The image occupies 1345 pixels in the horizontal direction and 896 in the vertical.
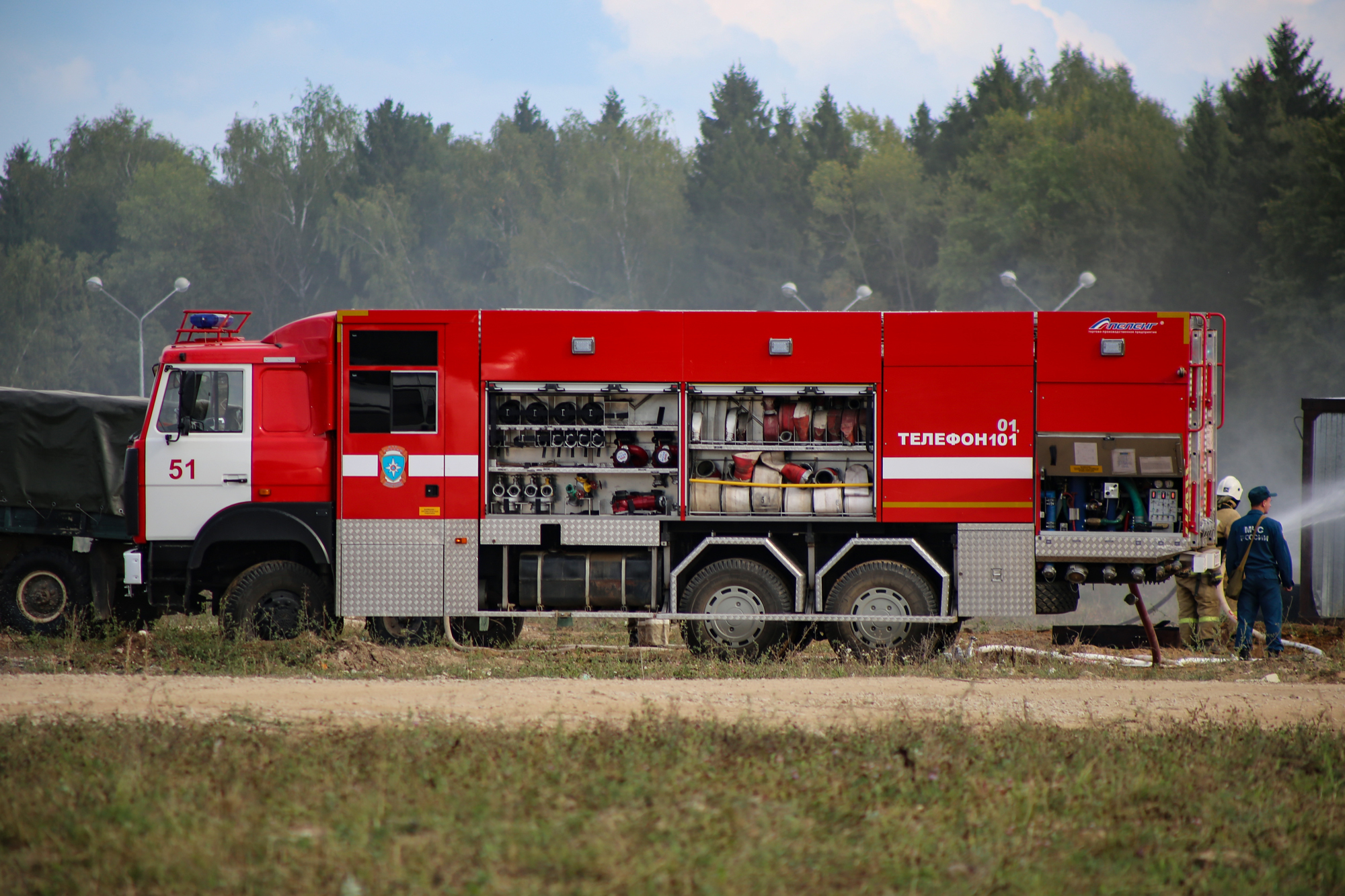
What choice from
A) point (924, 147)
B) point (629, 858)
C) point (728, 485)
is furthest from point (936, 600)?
point (924, 147)

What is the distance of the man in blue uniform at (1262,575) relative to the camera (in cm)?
1201

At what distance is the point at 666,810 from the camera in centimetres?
615

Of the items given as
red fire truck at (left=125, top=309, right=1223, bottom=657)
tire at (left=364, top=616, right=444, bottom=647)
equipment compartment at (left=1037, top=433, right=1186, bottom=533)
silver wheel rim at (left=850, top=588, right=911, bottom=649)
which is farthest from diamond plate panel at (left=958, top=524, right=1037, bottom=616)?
tire at (left=364, top=616, right=444, bottom=647)

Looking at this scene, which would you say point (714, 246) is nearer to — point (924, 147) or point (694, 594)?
point (924, 147)

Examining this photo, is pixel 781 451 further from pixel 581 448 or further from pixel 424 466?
pixel 424 466

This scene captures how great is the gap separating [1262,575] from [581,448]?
7.20 meters

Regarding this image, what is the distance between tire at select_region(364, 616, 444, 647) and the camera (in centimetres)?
1157

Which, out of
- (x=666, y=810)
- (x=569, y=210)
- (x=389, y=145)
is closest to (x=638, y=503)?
(x=666, y=810)

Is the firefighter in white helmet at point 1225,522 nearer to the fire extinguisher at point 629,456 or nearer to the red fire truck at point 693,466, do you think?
the red fire truck at point 693,466

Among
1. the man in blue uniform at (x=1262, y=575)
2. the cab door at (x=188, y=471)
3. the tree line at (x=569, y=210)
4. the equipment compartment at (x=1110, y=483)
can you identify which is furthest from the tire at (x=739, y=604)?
the tree line at (x=569, y=210)

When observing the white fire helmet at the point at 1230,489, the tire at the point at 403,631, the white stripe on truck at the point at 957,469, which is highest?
the white stripe on truck at the point at 957,469

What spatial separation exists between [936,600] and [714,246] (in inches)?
2355

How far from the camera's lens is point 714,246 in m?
69.7

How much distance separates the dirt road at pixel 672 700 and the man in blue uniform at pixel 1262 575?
1.67 metres
